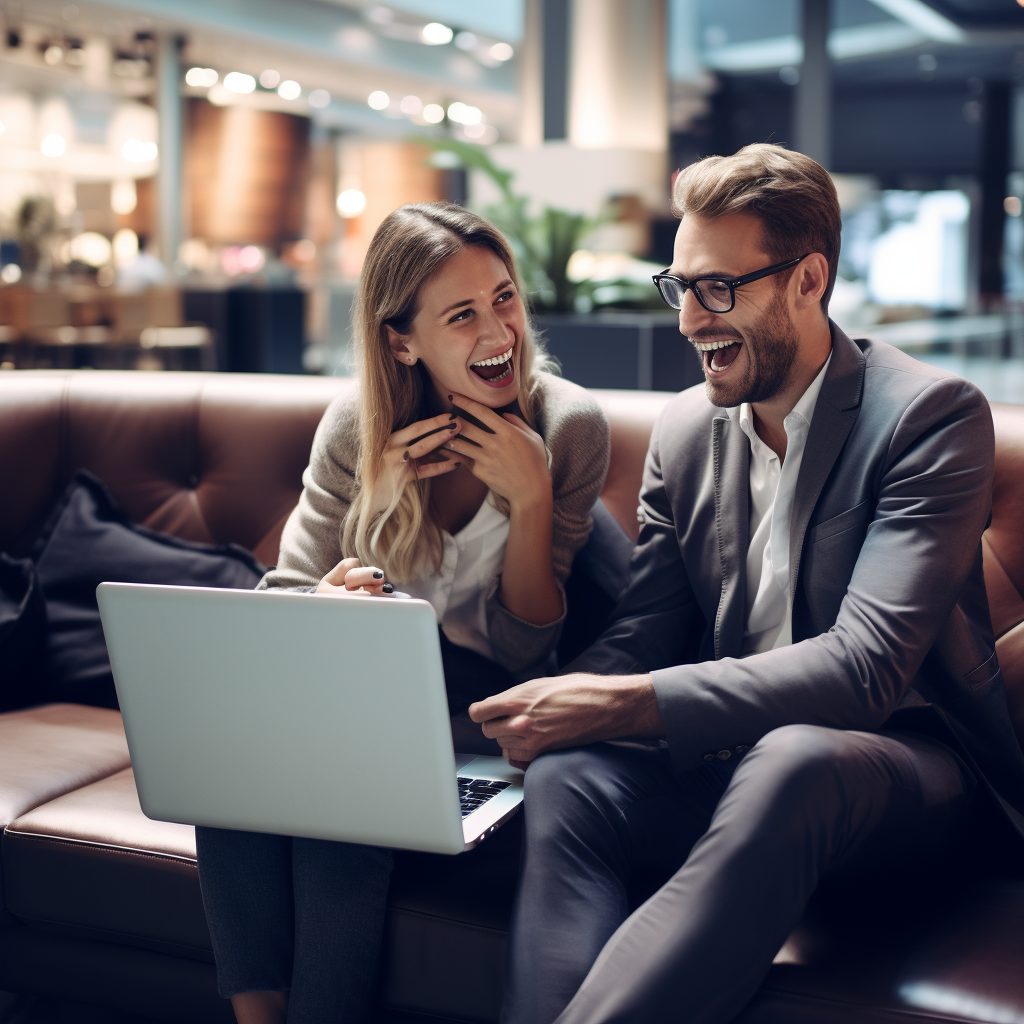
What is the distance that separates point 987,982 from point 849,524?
1.77ft

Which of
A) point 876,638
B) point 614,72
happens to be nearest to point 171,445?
point 876,638

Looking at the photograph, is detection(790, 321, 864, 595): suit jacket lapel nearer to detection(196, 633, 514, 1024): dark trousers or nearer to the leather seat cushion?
detection(196, 633, 514, 1024): dark trousers

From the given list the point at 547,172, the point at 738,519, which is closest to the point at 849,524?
the point at 738,519

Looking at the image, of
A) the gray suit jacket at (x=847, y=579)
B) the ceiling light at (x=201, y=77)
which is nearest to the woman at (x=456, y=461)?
the gray suit jacket at (x=847, y=579)

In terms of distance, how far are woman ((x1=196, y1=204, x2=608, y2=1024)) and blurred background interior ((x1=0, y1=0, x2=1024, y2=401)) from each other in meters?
3.93

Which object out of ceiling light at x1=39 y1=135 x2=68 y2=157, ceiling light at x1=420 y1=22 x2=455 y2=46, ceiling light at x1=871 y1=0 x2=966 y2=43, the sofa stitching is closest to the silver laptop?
the sofa stitching

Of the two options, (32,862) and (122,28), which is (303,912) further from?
(122,28)

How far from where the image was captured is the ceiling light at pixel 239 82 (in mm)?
11352

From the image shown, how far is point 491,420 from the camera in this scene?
66.0 inches

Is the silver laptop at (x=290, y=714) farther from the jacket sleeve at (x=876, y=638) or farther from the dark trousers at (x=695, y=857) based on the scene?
the jacket sleeve at (x=876, y=638)

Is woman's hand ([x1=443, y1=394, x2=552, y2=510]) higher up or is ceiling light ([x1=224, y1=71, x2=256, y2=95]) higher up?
ceiling light ([x1=224, y1=71, x2=256, y2=95])

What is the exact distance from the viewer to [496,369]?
5.61 feet

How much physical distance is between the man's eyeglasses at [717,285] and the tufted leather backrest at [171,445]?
590 millimetres

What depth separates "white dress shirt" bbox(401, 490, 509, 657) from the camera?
1.73 meters
